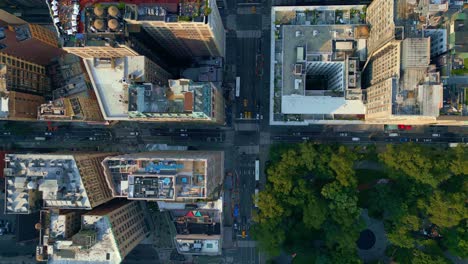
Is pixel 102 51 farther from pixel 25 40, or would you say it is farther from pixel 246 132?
pixel 246 132

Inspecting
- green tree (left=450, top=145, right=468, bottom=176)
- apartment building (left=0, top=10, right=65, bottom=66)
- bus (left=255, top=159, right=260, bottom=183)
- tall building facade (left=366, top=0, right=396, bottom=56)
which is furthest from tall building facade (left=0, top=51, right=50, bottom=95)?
green tree (left=450, top=145, right=468, bottom=176)

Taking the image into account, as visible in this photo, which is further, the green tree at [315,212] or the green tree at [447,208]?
the green tree at [315,212]

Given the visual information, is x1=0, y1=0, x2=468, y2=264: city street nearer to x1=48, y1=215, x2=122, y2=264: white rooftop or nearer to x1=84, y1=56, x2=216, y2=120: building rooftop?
x1=84, y1=56, x2=216, y2=120: building rooftop

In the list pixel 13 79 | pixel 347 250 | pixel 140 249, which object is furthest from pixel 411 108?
pixel 13 79

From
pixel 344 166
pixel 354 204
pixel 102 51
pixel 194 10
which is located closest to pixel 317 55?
pixel 344 166

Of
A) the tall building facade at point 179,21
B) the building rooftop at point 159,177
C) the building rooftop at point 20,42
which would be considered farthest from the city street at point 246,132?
the building rooftop at point 20,42

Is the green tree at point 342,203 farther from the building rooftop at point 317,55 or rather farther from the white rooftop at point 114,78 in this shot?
the white rooftop at point 114,78
